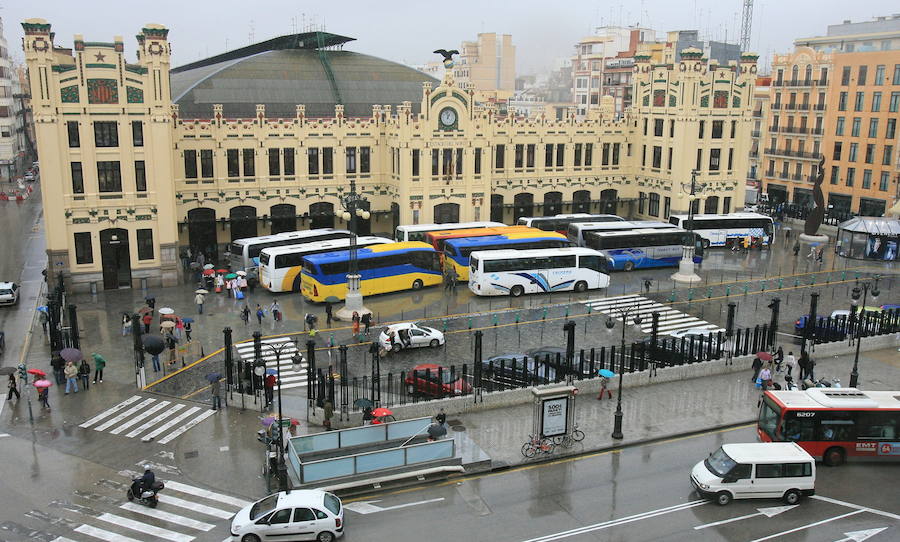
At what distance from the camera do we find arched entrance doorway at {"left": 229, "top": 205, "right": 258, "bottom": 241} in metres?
58.4

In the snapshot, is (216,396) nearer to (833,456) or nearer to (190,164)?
(833,456)

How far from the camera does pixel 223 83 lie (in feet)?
205

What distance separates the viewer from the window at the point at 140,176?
1903 inches

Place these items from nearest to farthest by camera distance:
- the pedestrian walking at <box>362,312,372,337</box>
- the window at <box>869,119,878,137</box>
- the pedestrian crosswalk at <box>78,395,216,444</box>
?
1. the pedestrian crosswalk at <box>78,395,216,444</box>
2. the pedestrian walking at <box>362,312,372,337</box>
3. the window at <box>869,119,878,137</box>

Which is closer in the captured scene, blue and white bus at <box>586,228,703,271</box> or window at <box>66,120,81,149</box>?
window at <box>66,120,81,149</box>

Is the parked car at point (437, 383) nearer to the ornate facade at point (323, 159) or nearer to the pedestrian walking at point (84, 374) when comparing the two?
the pedestrian walking at point (84, 374)

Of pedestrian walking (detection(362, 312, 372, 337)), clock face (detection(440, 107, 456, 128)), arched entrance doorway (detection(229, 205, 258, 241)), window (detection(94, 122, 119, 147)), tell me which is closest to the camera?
pedestrian walking (detection(362, 312, 372, 337))

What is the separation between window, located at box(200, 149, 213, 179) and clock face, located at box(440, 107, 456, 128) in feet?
56.9

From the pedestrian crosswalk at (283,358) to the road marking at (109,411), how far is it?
16.4ft

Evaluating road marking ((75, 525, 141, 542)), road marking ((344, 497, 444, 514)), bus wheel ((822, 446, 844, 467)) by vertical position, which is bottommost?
road marking ((75, 525, 141, 542))

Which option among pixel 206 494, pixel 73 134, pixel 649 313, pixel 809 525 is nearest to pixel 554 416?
pixel 809 525

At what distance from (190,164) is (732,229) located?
41.8m

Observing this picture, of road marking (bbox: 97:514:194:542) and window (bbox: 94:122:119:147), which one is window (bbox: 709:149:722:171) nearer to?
window (bbox: 94:122:119:147)

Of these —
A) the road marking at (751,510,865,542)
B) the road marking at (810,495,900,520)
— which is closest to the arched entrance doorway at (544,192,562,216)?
the road marking at (810,495,900,520)
